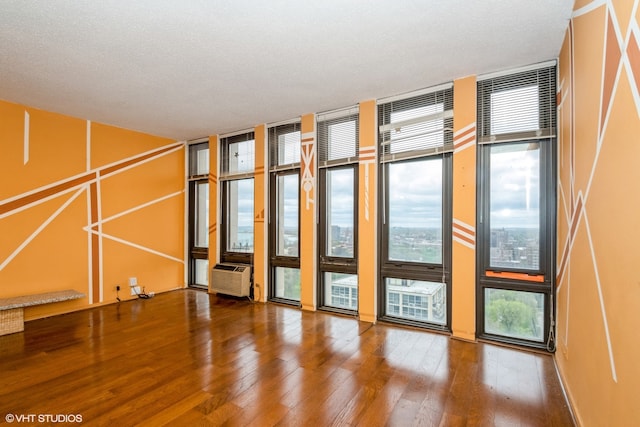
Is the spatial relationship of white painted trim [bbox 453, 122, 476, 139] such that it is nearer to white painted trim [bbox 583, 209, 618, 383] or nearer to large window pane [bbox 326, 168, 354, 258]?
large window pane [bbox 326, 168, 354, 258]

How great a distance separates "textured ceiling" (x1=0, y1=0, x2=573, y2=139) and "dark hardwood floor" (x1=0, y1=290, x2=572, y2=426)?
2926mm

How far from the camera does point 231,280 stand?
5.38m

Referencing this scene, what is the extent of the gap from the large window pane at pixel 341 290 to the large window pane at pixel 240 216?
5.32 ft

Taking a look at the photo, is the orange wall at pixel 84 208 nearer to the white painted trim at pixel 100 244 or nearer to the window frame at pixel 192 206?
the white painted trim at pixel 100 244

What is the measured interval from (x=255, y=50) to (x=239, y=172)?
293 centimetres

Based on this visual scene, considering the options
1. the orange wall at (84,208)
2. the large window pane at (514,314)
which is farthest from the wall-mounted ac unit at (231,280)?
the large window pane at (514,314)

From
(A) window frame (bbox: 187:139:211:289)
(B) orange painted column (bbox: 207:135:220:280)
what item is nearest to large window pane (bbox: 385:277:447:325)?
(B) orange painted column (bbox: 207:135:220:280)

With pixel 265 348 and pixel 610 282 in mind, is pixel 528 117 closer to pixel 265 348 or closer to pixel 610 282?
pixel 610 282

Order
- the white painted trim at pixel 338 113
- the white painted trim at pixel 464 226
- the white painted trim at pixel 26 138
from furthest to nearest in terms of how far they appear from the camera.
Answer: the white painted trim at pixel 338 113 → the white painted trim at pixel 26 138 → the white painted trim at pixel 464 226

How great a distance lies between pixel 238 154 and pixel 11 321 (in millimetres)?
3805

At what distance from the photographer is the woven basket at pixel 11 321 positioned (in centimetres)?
374

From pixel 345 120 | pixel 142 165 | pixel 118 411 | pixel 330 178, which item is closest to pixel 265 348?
pixel 118 411

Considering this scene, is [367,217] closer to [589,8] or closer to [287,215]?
[287,215]

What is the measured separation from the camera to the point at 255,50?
119 inches
